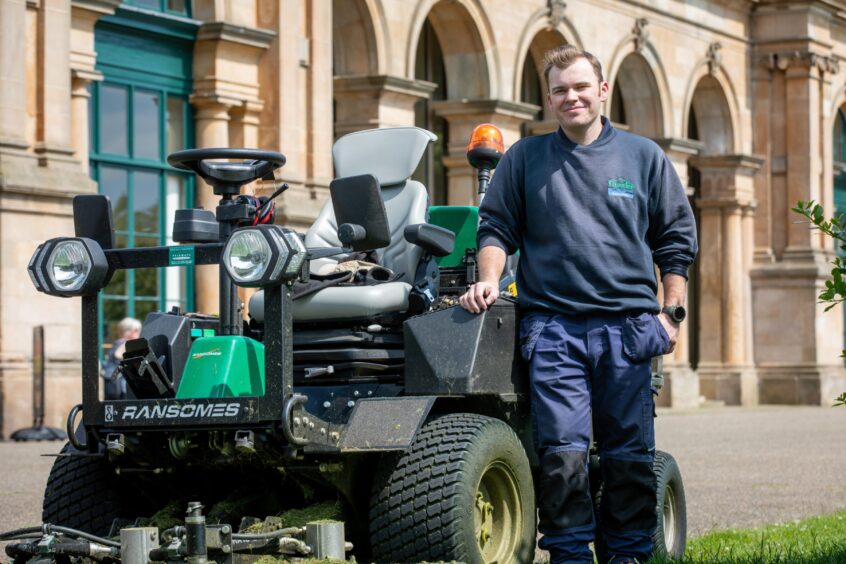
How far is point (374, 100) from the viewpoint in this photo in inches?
802

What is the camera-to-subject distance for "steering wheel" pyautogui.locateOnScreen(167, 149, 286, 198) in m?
5.33

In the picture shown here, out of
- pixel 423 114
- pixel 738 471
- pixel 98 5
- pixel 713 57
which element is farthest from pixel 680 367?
pixel 738 471

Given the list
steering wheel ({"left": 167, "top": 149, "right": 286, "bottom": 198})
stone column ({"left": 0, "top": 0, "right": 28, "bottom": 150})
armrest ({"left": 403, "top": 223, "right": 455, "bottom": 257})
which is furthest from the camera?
stone column ({"left": 0, "top": 0, "right": 28, "bottom": 150})

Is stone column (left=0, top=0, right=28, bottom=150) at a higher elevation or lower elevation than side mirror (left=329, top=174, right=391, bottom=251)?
higher

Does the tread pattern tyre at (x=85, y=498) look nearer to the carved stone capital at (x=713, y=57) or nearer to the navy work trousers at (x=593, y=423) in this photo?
the navy work trousers at (x=593, y=423)

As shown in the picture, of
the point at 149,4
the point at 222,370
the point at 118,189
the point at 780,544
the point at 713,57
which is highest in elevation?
the point at 713,57

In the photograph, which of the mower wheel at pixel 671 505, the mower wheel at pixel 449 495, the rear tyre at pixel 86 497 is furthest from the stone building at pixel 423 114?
the mower wheel at pixel 449 495

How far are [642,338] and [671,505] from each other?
1.48 metres

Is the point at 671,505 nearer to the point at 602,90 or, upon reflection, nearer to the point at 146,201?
the point at 602,90

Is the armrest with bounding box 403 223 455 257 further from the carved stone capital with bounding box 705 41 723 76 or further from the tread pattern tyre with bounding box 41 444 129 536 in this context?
the carved stone capital with bounding box 705 41 723 76

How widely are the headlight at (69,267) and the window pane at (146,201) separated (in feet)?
41.0

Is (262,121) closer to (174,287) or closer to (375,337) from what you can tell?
(174,287)

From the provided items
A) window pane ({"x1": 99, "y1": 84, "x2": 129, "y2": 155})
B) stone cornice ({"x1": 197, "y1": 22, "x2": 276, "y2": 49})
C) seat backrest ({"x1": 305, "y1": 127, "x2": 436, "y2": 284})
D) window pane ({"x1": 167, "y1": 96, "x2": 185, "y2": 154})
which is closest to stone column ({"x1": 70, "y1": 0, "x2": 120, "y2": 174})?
window pane ({"x1": 99, "y1": 84, "x2": 129, "y2": 155})

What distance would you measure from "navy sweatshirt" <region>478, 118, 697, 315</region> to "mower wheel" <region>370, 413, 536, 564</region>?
0.47 metres
